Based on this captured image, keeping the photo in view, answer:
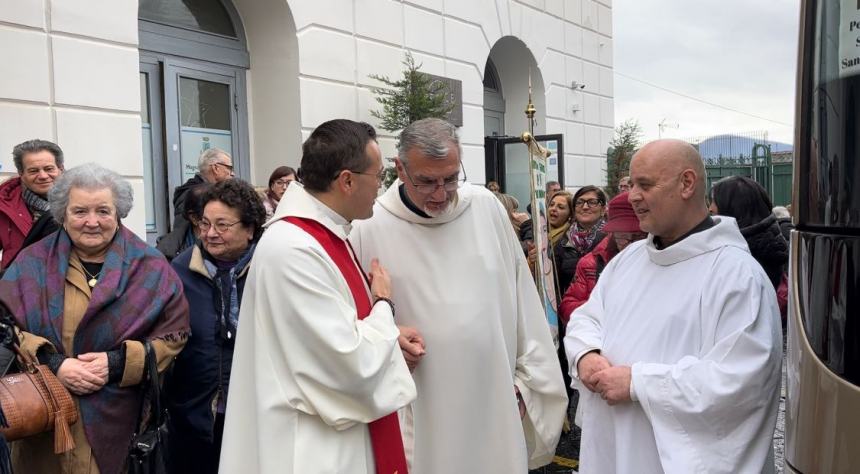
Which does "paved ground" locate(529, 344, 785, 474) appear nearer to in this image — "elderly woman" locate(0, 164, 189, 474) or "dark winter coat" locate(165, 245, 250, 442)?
"dark winter coat" locate(165, 245, 250, 442)

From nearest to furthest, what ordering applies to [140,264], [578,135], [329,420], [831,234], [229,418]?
[831,234] < [329,420] < [229,418] < [140,264] < [578,135]

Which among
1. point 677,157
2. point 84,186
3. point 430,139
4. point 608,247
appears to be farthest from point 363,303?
point 608,247

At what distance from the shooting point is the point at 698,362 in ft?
7.54

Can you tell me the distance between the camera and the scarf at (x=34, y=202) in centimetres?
408

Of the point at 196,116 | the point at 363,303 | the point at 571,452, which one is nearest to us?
the point at 363,303

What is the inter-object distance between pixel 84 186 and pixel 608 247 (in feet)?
9.43

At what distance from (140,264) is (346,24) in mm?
6474

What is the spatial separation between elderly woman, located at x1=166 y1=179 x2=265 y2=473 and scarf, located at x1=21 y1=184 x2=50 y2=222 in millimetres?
1247

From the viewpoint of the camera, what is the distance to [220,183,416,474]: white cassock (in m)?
2.08

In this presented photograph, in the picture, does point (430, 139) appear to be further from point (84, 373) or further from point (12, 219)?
point (12, 219)

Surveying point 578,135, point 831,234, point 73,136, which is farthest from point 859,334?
point 578,135

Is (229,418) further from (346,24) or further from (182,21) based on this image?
(346,24)

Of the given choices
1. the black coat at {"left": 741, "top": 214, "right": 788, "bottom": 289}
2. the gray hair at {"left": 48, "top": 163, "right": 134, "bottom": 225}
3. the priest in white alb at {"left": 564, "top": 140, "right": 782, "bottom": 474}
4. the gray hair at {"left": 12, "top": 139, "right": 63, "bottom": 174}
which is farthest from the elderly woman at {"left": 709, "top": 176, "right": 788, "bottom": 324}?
the gray hair at {"left": 12, "top": 139, "right": 63, "bottom": 174}

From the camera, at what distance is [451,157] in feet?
8.59
